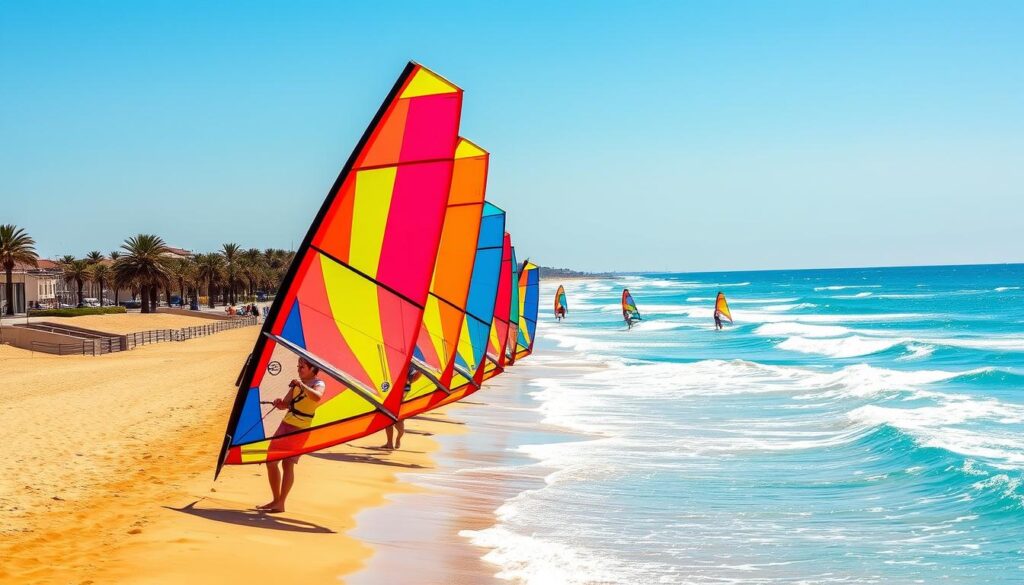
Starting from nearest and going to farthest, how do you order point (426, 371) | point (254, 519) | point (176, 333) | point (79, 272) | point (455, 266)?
1. point (254, 519)
2. point (426, 371)
3. point (455, 266)
4. point (176, 333)
5. point (79, 272)

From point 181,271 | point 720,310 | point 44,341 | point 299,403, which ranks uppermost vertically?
point 181,271

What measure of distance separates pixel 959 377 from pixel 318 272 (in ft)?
69.8

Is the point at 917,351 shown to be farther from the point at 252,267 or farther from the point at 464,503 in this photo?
the point at 252,267

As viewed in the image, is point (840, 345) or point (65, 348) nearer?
point (65, 348)

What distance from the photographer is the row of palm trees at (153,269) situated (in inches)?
2258

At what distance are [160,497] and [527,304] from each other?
20.5 metres

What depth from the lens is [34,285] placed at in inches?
3187

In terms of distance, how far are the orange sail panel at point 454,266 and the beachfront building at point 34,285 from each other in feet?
178

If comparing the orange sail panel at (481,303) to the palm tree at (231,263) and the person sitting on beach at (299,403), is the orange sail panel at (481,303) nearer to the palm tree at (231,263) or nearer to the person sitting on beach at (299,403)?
the person sitting on beach at (299,403)

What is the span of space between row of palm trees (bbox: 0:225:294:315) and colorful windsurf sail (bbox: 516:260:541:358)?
22190 mm

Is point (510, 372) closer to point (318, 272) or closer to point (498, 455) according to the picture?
point (498, 455)

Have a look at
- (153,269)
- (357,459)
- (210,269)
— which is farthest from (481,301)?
(210,269)

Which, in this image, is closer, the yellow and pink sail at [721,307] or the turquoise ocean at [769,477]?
the turquoise ocean at [769,477]

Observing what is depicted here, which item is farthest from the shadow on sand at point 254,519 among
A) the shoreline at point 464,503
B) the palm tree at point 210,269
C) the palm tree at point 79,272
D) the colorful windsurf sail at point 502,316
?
the palm tree at point 210,269
